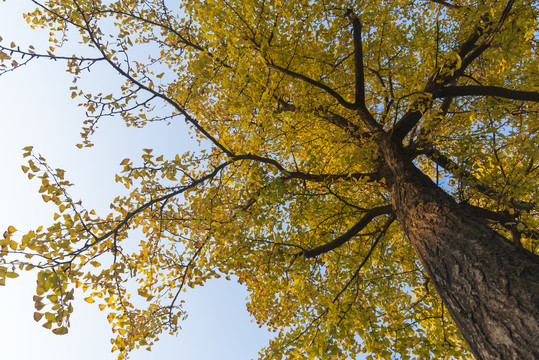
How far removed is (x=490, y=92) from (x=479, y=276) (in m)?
2.64

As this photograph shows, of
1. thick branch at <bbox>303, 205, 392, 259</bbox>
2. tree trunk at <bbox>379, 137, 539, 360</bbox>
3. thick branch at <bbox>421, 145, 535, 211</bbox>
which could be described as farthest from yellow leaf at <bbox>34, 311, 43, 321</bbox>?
thick branch at <bbox>421, 145, 535, 211</bbox>

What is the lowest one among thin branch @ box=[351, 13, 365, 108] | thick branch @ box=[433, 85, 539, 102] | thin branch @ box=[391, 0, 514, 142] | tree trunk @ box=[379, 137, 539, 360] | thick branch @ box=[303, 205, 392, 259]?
tree trunk @ box=[379, 137, 539, 360]

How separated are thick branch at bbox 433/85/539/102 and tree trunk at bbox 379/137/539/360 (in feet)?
4.89

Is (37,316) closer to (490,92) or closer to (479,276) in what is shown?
(479,276)

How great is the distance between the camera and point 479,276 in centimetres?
219

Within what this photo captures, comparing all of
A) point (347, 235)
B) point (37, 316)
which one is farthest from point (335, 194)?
point (37, 316)

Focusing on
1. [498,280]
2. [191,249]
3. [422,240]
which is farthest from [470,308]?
[191,249]

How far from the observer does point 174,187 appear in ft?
12.0

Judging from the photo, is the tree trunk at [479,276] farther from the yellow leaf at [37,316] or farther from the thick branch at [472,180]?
the yellow leaf at [37,316]

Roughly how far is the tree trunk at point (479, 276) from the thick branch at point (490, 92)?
1.49m

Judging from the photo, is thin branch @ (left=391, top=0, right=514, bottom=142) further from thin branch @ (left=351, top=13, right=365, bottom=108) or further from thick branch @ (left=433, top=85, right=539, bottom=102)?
thin branch @ (left=351, top=13, right=365, bottom=108)

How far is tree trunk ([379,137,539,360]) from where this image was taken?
1778 millimetres

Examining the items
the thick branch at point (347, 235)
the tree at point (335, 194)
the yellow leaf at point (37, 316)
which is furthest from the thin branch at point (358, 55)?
the yellow leaf at point (37, 316)

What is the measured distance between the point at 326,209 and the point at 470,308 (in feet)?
10.7
